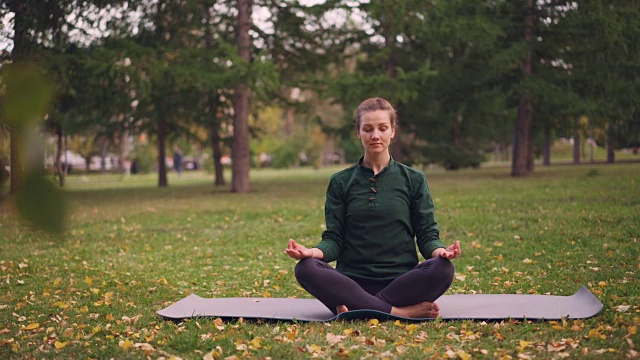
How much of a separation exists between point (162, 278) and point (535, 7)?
57.3ft

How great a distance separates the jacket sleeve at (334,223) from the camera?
4.76 meters

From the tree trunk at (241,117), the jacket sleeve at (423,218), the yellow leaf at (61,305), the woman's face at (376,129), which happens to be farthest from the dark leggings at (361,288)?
the tree trunk at (241,117)

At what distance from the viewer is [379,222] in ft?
15.5

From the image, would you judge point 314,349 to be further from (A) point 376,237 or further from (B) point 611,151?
(B) point 611,151

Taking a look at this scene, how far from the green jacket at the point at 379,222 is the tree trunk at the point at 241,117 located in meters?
12.8

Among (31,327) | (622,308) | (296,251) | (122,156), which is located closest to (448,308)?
(622,308)

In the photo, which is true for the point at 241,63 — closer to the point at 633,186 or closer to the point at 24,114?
Result: the point at 633,186

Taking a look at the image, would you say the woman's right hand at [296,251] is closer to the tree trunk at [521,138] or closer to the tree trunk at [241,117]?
the tree trunk at [241,117]

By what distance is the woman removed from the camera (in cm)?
455

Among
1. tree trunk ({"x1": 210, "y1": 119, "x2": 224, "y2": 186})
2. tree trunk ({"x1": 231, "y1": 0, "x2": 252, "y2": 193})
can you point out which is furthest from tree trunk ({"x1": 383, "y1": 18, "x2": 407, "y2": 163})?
tree trunk ({"x1": 210, "y1": 119, "x2": 224, "y2": 186})

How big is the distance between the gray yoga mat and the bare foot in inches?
2.4

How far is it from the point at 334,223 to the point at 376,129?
2.39 ft

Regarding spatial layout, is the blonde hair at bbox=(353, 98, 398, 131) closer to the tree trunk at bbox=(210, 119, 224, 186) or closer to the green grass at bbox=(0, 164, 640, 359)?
the green grass at bbox=(0, 164, 640, 359)

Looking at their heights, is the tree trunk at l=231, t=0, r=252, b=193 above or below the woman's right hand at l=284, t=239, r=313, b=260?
above
